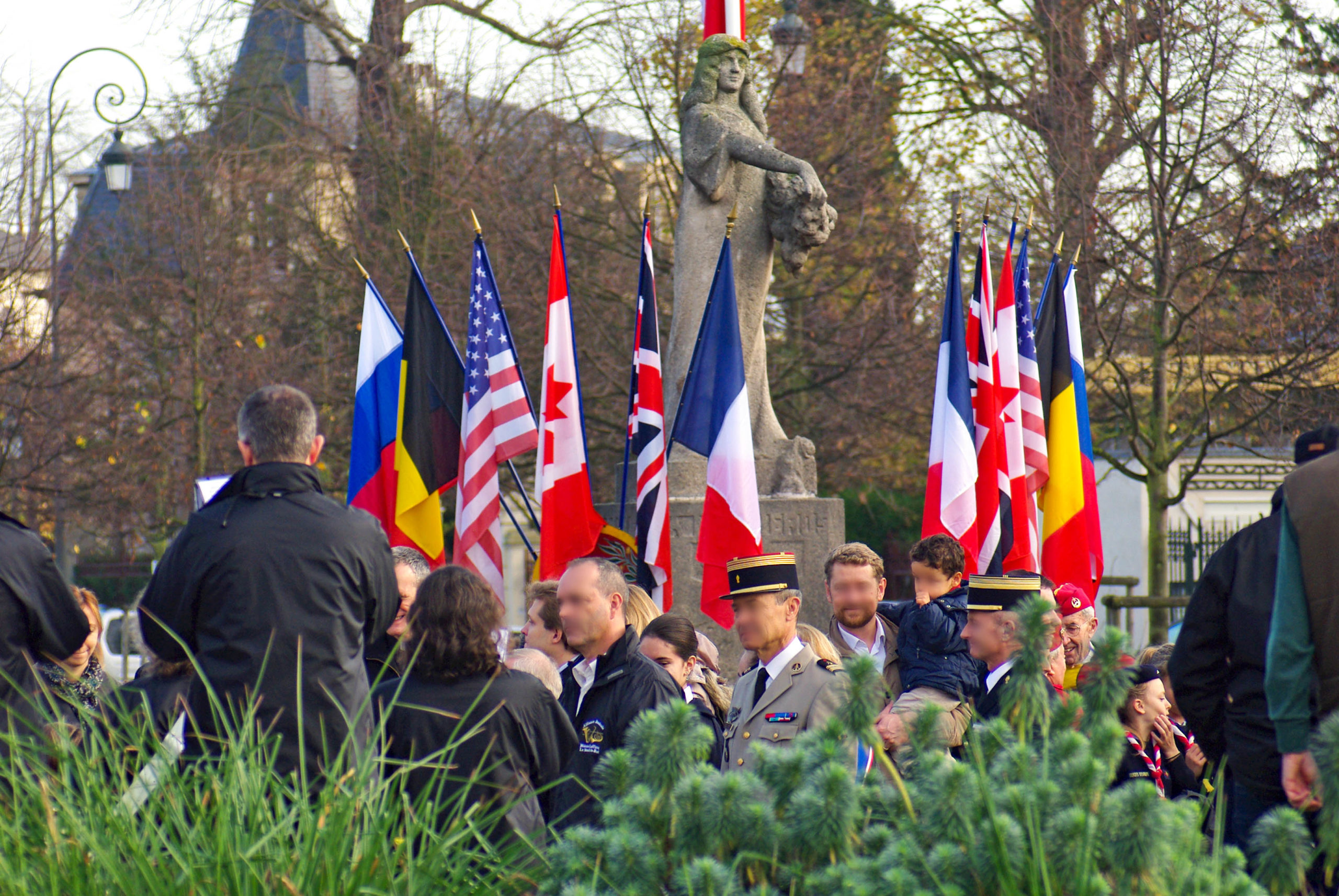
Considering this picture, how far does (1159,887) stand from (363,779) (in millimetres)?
1430

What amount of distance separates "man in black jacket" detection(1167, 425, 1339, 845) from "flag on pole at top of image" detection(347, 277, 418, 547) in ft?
16.7

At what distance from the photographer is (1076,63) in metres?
13.7

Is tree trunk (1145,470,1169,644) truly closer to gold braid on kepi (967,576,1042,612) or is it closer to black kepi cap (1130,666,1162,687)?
black kepi cap (1130,666,1162,687)

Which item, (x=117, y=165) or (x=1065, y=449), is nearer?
(x=1065, y=449)

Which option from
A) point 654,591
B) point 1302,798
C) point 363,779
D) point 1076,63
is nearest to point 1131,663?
point 1302,798

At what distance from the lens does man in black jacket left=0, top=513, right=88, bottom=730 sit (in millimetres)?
4305

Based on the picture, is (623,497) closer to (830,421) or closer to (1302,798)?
(1302,798)

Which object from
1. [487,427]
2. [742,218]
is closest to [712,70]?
[742,218]

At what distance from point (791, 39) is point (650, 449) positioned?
8.89m

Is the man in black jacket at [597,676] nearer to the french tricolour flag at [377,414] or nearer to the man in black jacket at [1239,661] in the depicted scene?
the man in black jacket at [1239,661]

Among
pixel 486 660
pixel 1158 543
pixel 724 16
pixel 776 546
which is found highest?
pixel 724 16

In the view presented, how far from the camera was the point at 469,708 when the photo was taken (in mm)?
3725

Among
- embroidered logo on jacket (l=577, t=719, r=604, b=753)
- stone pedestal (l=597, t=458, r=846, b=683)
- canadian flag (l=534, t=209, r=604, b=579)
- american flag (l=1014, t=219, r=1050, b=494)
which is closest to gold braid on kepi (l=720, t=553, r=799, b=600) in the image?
embroidered logo on jacket (l=577, t=719, r=604, b=753)

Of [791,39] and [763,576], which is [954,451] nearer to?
[763,576]
